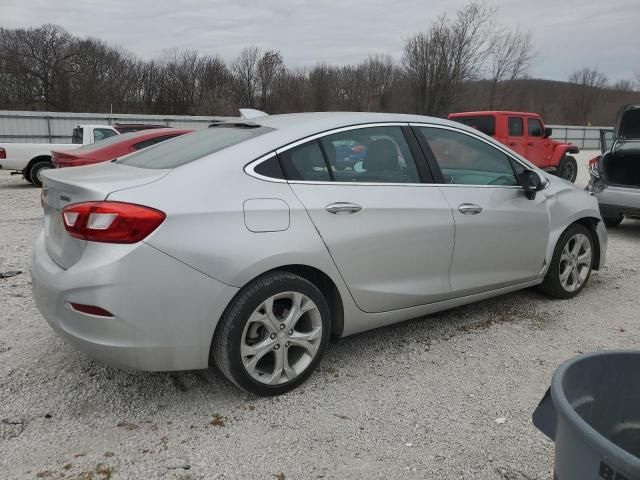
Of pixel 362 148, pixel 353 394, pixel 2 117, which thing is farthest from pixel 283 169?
pixel 2 117

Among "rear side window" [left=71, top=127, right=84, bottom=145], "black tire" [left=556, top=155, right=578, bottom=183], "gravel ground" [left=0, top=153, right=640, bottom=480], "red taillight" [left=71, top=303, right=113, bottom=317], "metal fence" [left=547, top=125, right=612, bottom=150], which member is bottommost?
"gravel ground" [left=0, top=153, right=640, bottom=480]

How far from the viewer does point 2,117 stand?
938 inches

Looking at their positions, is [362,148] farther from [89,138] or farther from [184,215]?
[89,138]

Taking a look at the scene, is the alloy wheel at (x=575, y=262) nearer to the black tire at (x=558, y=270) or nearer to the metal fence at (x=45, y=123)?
the black tire at (x=558, y=270)

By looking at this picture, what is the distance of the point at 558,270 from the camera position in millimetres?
4277

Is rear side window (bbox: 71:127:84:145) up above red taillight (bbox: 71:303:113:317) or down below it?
above

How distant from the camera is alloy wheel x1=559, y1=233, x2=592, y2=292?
4348mm

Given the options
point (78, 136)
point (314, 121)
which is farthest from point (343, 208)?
point (78, 136)

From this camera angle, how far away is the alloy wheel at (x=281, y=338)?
8.75 ft

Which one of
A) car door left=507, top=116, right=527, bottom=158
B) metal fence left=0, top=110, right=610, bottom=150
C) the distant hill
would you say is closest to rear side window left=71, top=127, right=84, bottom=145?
car door left=507, top=116, right=527, bottom=158

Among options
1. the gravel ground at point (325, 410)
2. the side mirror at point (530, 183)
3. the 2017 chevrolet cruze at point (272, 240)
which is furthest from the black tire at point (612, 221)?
the 2017 chevrolet cruze at point (272, 240)

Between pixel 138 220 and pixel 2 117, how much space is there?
26057 mm

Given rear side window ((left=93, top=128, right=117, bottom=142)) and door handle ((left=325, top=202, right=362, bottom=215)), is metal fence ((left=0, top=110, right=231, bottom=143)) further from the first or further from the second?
door handle ((left=325, top=202, right=362, bottom=215))

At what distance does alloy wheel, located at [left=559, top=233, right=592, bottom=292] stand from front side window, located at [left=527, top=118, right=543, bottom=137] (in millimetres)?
9612
